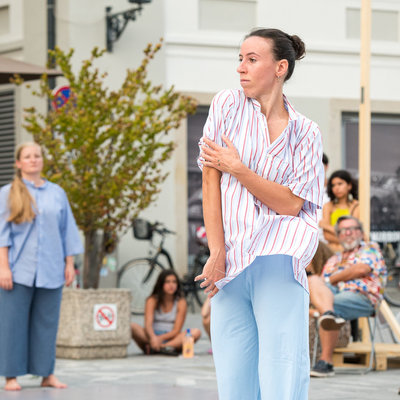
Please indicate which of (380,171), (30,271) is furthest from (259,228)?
(380,171)

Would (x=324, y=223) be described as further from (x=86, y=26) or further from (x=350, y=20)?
(x=350, y=20)

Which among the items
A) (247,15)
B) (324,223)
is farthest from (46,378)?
(247,15)

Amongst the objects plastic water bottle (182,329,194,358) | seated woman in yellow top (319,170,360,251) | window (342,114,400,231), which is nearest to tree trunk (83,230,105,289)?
plastic water bottle (182,329,194,358)

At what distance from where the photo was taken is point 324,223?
10.1 m

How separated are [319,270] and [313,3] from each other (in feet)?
29.5

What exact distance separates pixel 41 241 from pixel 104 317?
2.29m

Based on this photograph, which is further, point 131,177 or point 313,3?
point 313,3

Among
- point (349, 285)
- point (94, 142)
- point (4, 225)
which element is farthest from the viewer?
point (94, 142)

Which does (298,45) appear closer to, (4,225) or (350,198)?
(4,225)

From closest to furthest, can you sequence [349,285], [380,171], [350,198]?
[349,285] → [350,198] → [380,171]

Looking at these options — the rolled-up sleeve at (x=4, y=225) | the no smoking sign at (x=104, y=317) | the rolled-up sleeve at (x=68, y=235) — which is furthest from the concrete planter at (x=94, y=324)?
the rolled-up sleeve at (x=4, y=225)

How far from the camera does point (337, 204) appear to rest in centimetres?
1035

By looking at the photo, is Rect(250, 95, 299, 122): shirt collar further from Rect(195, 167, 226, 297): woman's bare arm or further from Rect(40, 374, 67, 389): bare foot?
Rect(40, 374, 67, 389): bare foot

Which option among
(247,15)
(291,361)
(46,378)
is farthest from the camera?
(247,15)
